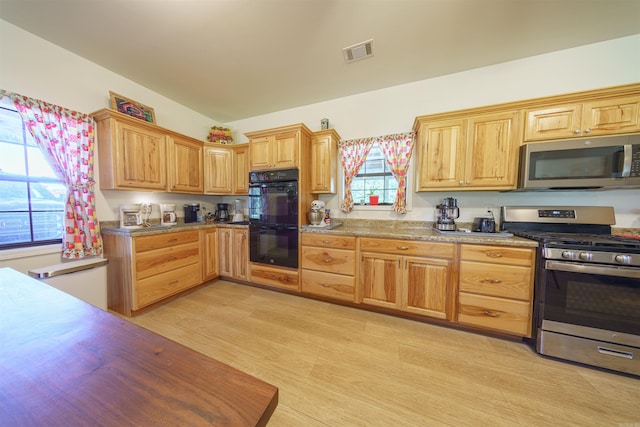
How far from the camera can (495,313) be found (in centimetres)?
177

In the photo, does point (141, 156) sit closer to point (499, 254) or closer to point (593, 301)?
point (499, 254)

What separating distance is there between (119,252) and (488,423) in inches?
129

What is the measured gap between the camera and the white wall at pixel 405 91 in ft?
6.08

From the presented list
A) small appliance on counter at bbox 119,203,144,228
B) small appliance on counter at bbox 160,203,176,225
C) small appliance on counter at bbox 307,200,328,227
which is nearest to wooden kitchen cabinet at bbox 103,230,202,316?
small appliance on counter at bbox 119,203,144,228

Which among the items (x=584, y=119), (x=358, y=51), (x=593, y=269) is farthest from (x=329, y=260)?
(x=584, y=119)

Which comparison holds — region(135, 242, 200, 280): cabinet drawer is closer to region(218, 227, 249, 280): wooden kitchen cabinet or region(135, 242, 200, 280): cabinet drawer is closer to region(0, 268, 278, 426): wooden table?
region(218, 227, 249, 280): wooden kitchen cabinet

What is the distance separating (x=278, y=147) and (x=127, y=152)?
1.61 meters

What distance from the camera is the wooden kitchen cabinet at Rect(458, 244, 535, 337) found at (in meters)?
1.69

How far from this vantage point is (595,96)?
1702 millimetres

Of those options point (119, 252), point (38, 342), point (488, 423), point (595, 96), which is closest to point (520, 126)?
point (595, 96)

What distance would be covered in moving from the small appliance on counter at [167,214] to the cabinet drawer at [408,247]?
2.49 meters

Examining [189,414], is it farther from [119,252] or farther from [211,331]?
[119,252]

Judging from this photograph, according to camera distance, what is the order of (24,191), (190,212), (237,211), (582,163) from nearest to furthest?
(582,163) < (24,191) < (190,212) < (237,211)

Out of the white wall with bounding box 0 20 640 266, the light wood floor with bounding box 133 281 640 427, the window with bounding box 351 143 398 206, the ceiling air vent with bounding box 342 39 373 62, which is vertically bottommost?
the light wood floor with bounding box 133 281 640 427
